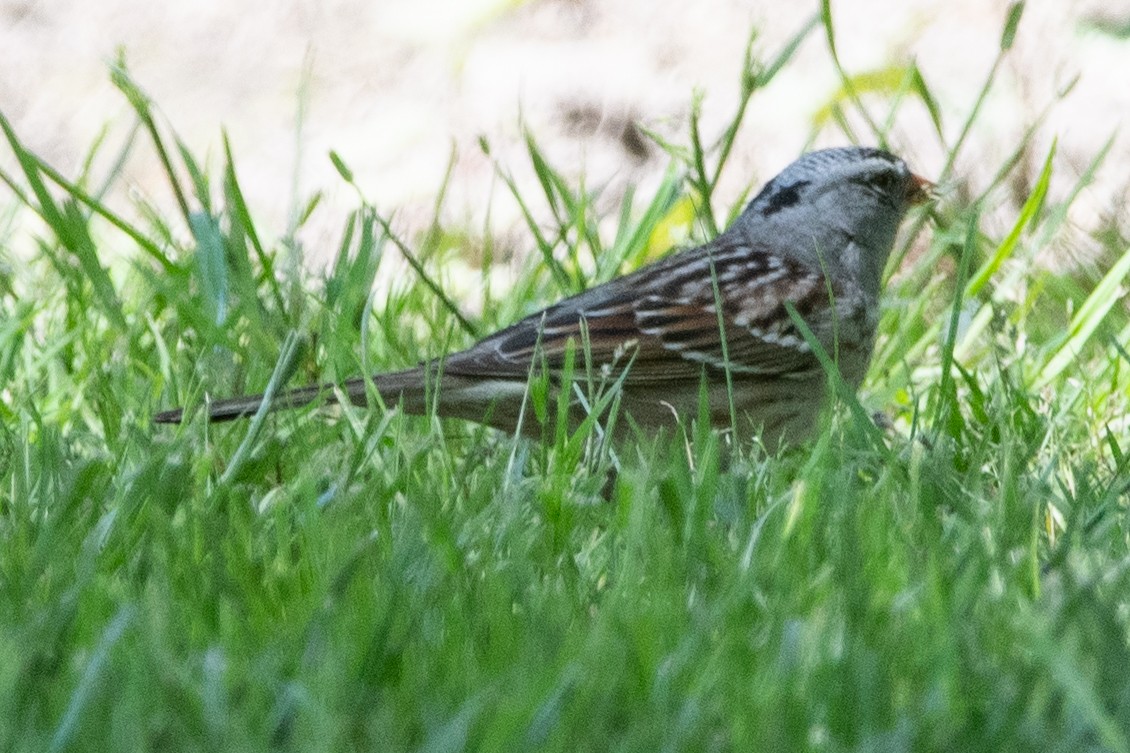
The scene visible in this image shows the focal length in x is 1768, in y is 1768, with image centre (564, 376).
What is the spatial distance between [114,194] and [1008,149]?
2.95 meters

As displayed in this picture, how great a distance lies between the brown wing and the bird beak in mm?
421

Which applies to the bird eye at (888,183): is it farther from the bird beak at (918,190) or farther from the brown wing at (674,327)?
the brown wing at (674,327)

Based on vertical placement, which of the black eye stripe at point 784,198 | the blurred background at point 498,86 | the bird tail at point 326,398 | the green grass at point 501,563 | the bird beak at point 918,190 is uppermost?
the blurred background at point 498,86

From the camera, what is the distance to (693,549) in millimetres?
2014

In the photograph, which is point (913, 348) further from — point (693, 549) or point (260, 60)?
point (260, 60)

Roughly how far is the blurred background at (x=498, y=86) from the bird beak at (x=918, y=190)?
87cm

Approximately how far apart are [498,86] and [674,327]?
2210 mm

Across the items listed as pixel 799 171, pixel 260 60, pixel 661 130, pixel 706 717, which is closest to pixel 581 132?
pixel 661 130

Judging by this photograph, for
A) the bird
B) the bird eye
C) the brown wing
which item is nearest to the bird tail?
the bird

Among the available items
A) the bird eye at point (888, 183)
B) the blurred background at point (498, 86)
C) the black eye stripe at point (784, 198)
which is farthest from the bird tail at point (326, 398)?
the blurred background at point (498, 86)

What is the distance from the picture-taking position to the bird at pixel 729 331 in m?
3.25

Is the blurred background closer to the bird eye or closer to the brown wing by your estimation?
the bird eye

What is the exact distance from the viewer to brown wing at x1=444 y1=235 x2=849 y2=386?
11.0 ft

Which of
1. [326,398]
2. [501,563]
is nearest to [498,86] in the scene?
[326,398]
